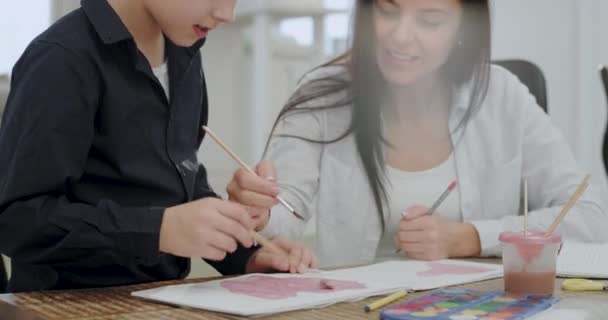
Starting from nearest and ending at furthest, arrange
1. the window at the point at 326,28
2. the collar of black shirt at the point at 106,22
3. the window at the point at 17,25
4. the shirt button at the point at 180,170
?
the collar of black shirt at the point at 106,22, the shirt button at the point at 180,170, the window at the point at 17,25, the window at the point at 326,28

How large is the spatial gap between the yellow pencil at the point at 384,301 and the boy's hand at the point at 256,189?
24 cm

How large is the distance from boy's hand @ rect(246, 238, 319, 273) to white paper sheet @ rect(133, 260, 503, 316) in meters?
0.04

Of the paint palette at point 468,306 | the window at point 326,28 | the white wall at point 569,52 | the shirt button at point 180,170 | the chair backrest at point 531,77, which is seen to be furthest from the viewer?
the window at point 326,28

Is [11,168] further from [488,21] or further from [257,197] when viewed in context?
[488,21]

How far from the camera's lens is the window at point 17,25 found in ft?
8.98

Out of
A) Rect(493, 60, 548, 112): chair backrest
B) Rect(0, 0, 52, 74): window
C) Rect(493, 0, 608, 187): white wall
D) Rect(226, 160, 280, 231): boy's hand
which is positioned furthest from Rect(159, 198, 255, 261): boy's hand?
Rect(493, 0, 608, 187): white wall

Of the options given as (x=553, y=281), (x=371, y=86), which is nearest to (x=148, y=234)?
(x=553, y=281)

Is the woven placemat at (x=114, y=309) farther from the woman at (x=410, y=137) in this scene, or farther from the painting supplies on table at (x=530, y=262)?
the woman at (x=410, y=137)

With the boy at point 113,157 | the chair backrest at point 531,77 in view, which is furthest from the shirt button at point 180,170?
the chair backrest at point 531,77

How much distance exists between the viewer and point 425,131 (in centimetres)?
166

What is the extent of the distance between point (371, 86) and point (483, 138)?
0.26 metres

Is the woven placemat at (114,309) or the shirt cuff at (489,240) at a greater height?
the woven placemat at (114,309)

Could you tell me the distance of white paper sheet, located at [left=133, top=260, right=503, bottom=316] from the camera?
837 mm

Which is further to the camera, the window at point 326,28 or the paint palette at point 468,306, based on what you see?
the window at point 326,28
